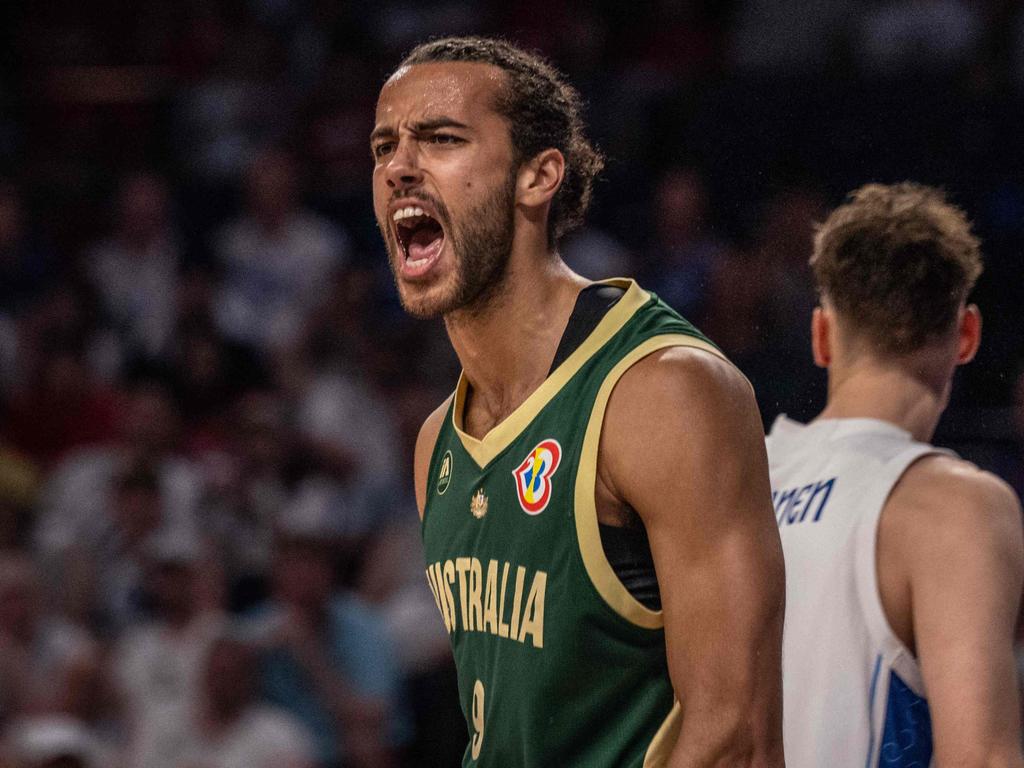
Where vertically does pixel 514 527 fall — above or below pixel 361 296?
below

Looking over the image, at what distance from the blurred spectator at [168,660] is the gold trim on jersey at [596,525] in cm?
351

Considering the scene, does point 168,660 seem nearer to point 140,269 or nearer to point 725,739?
point 140,269

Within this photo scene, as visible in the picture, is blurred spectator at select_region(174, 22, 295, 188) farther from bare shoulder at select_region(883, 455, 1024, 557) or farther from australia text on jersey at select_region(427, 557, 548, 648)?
bare shoulder at select_region(883, 455, 1024, 557)

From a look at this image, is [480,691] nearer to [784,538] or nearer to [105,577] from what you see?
[784,538]

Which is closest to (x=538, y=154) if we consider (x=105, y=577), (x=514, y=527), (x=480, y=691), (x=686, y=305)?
(x=514, y=527)

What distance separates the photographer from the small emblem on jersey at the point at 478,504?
2.61 meters

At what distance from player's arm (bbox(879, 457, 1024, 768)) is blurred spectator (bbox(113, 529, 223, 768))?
349 cm

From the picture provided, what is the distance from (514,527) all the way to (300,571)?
10.7 feet

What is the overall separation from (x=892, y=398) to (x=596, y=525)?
0.84 metres

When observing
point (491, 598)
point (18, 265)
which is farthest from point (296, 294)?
point (491, 598)

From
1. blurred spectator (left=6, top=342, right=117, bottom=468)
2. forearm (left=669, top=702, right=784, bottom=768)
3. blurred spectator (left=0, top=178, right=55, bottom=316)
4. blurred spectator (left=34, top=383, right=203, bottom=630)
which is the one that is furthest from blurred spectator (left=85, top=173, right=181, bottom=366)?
forearm (left=669, top=702, right=784, bottom=768)

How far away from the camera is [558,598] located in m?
2.37

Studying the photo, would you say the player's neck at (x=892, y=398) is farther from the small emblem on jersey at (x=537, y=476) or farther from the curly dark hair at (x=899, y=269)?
the small emblem on jersey at (x=537, y=476)

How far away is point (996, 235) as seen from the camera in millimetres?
5773
